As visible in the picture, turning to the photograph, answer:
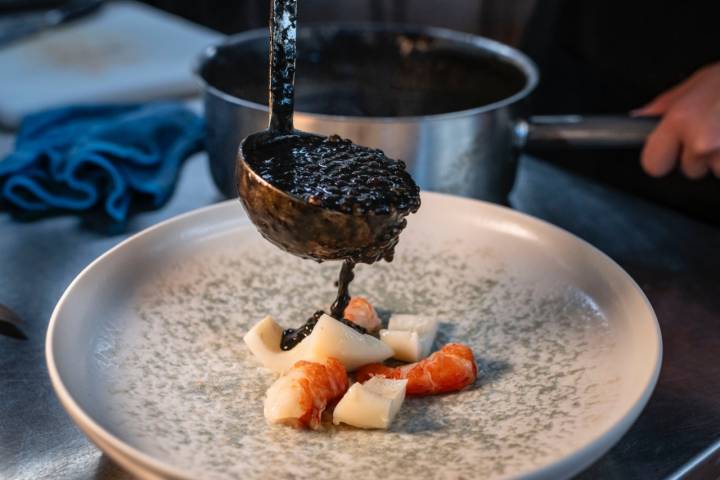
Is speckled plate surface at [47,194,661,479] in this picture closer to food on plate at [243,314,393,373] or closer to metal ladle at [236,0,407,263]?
food on plate at [243,314,393,373]

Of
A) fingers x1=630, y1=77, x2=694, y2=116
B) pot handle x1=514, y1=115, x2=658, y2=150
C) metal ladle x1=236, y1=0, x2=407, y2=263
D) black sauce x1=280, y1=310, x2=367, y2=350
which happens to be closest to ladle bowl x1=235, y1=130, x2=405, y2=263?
metal ladle x1=236, y1=0, x2=407, y2=263

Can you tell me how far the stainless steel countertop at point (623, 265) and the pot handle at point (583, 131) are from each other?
17 centimetres

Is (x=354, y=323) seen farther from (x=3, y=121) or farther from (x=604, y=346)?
(x=3, y=121)

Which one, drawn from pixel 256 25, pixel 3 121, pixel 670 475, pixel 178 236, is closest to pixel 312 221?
pixel 178 236

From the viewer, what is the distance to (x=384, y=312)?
1267 mm

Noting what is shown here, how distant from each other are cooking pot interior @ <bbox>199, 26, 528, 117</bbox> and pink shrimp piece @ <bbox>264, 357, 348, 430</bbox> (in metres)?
0.75

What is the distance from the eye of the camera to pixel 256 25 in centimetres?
325

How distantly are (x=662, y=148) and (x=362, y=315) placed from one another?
685 millimetres

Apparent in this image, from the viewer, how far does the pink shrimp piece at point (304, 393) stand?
0.97 meters

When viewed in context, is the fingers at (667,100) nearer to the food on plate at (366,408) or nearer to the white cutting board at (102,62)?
the food on plate at (366,408)

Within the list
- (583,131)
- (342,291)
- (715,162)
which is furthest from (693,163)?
(342,291)

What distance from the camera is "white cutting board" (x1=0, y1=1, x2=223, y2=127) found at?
2264 millimetres

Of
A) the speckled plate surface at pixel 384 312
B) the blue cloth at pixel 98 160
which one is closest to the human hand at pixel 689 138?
the speckled plate surface at pixel 384 312

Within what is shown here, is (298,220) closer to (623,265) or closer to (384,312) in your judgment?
(384,312)
